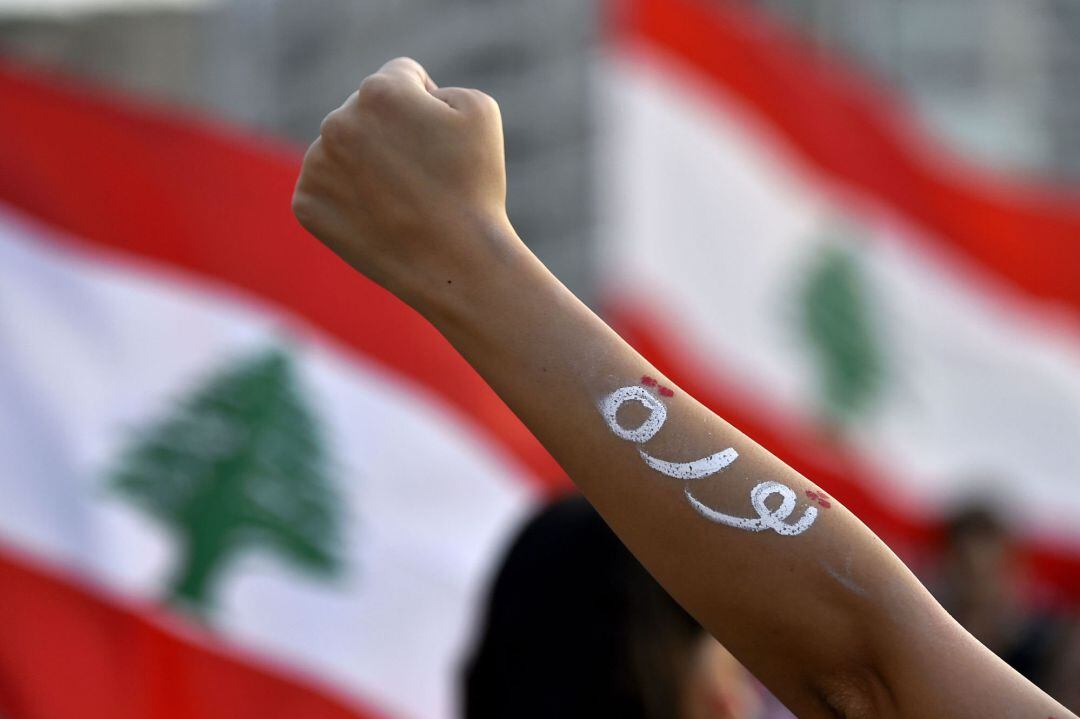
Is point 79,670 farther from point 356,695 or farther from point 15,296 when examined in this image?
point 15,296

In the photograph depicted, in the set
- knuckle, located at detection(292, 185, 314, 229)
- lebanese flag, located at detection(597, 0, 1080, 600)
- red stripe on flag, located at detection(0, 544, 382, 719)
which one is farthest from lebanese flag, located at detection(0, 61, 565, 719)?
knuckle, located at detection(292, 185, 314, 229)

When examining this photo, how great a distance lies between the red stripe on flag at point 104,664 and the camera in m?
3.20

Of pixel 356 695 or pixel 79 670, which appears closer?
pixel 79 670

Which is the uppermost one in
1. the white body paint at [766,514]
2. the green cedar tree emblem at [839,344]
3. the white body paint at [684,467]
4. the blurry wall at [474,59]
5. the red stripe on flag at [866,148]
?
the blurry wall at [474,59]

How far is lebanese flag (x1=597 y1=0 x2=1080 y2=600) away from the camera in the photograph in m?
5.75

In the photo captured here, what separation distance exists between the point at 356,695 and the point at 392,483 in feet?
1.79

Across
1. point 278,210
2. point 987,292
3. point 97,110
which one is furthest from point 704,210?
point 97,110

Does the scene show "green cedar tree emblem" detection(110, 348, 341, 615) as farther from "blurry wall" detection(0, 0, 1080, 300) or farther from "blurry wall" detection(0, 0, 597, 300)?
"blurry wall" detection(0, 0, 597, 300)

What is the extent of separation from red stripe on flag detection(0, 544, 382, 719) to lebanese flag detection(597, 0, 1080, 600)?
88.8 inches

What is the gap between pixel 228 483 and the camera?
11.3 feet

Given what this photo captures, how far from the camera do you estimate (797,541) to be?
1291 mm

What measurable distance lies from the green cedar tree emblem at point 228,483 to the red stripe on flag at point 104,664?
0.36 ft

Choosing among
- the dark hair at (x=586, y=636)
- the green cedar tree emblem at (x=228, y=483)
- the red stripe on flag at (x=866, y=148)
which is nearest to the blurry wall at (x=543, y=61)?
the red stripe on flag at (x=866, y=148)

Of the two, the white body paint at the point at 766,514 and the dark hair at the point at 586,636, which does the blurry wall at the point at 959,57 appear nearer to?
the dark hair at the point at 586,636
